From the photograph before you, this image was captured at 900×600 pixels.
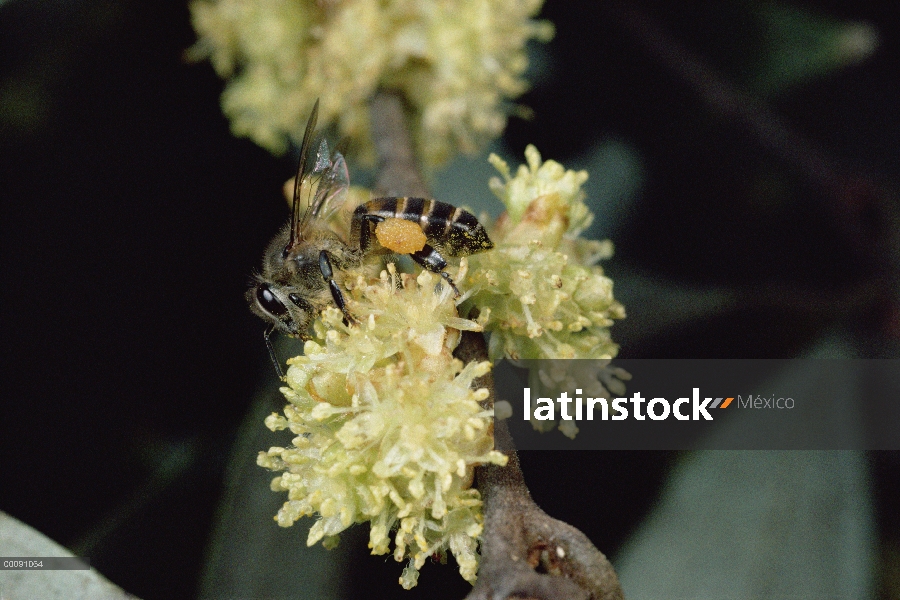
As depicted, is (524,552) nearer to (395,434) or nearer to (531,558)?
(531,558)

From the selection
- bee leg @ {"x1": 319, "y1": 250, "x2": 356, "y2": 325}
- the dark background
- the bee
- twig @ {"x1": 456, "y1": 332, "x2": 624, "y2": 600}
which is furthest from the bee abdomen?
the dark background

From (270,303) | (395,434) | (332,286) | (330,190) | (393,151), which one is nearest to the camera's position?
(395,434)

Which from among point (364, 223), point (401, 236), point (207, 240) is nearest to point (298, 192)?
point (364, 223)

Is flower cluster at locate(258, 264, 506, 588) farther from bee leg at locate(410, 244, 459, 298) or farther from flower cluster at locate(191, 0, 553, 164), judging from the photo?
flower cluster at locate(191, 0, 553, 164)

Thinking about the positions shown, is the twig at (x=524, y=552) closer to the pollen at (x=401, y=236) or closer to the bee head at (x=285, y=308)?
the pollen at (x=401, y=236)

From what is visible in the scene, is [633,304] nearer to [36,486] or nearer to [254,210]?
[254,210]

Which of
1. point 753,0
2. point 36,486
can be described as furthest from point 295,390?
point 753,0
